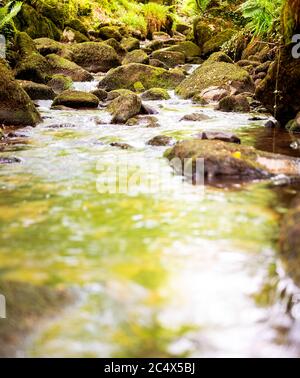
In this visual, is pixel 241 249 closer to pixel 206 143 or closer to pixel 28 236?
pixel 28 236

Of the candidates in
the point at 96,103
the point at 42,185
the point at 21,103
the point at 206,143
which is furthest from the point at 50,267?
the point at 96,103

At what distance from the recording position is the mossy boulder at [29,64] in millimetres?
11477

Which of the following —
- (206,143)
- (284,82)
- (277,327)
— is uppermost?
(284,82)

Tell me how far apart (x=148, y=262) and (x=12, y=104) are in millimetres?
5621

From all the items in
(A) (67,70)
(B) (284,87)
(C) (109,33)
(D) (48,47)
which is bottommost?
(B) (284,87)

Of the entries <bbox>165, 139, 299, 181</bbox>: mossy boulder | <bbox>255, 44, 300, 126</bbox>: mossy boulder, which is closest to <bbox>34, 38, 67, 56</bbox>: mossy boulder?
<bbox>255, 44, 300, 126</bbox>: mossy boulder

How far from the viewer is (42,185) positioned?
3.72 m

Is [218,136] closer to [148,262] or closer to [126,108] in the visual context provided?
[148,262]

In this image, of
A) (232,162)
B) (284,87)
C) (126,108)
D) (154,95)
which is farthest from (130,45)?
(232,162)

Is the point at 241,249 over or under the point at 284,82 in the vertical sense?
under

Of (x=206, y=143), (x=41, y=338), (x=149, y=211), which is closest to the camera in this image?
(x=41, y=338)

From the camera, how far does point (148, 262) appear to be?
2.33 meters

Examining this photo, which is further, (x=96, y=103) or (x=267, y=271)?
(x=96, y=103)

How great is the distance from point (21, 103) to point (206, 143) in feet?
13.4
